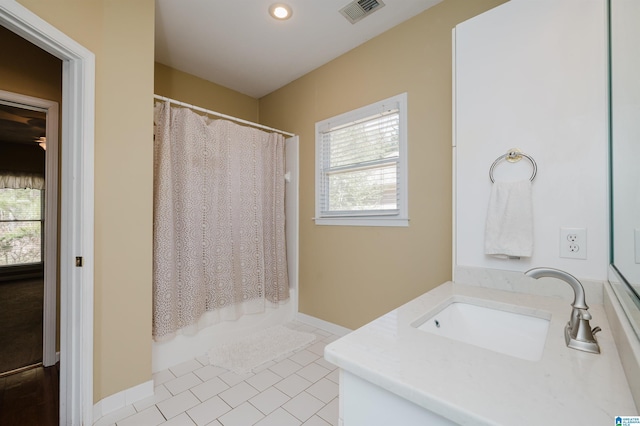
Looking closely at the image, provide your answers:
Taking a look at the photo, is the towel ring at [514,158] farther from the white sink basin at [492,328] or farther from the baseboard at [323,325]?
the baseboard at [323,325]

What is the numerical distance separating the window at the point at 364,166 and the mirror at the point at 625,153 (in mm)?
1224

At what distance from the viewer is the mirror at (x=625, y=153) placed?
2.20 feet

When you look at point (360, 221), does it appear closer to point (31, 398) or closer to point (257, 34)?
point (257, 34)

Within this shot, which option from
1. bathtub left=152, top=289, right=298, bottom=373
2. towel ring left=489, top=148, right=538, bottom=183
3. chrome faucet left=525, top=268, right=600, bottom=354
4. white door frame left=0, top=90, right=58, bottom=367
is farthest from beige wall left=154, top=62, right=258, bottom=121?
chrome faucet left=525, top=268, right=600, bottom=354

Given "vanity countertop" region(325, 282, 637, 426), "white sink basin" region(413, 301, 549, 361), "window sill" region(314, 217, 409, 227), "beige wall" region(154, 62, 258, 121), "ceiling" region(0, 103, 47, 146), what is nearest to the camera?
"vanity countertop" region(325, 282, 637, 426)

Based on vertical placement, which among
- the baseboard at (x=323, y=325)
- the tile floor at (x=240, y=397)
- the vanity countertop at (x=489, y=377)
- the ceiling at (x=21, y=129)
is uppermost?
the ceiling at (x=21, y=129)

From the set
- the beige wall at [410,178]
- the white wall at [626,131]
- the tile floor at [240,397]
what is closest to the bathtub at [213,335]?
the tile floor at [240,397]

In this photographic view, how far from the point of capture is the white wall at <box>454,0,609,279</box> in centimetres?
112

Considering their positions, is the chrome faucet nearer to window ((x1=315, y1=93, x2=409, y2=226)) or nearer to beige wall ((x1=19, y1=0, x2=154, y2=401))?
window ((x1=315, y1=93, x2=409, y2=226))

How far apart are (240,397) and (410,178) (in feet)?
6.30

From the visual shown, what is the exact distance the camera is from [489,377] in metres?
0.59

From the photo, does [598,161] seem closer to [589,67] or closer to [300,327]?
[589,67]

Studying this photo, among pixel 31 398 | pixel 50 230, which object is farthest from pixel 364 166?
pixel 31 398

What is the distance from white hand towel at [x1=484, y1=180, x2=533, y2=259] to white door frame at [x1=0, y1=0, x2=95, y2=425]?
2.08 metres
